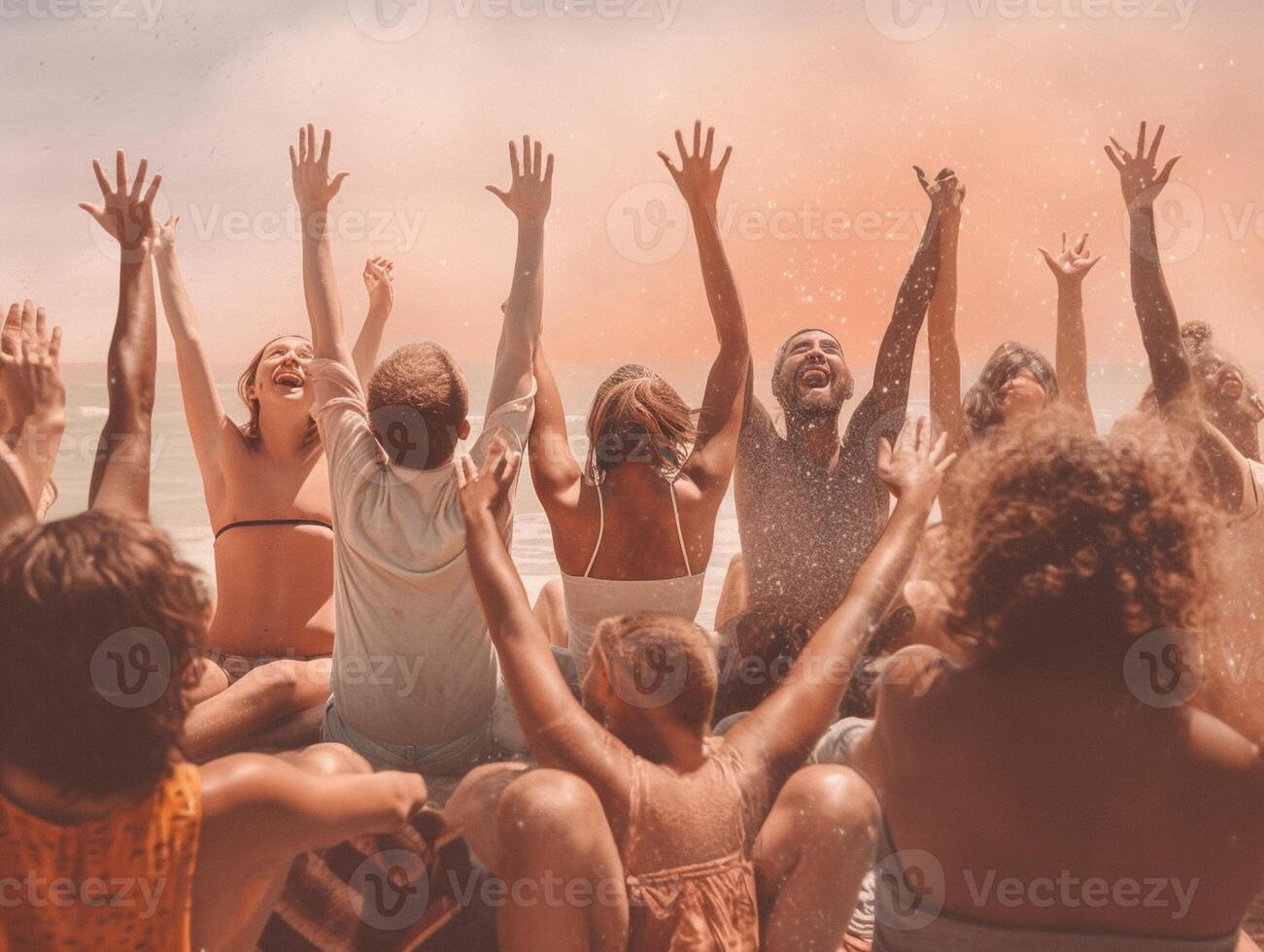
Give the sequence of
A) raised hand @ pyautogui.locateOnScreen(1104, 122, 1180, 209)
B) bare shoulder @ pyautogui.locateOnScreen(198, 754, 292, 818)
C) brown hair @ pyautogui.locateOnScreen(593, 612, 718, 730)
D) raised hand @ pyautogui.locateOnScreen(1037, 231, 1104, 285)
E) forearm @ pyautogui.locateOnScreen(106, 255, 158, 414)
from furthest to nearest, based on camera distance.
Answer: raised hand @ pyautogui.locateOnScreen(1037, 231, 1104, 285)
raised hand @ pyautogui.locateOnScreen(1104, 122, 1180, 209)
forearm @ pyautogui.locateOnScreen(106, 255, 158, 414)
brown hair @ pyautogui.locateOnScreen(593, 612, 718, 730)
bare shoulder @ pyautogui.locateOnScreen(198, 754, 292, 818)

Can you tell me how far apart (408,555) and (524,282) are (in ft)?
2.71

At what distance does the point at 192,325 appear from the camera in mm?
3406

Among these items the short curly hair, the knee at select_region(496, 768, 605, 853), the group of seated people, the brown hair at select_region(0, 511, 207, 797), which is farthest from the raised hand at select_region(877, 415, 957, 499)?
the brown hair at select_region(0, 511, 207, 797)

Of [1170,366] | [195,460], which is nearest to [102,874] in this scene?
[1170,366]

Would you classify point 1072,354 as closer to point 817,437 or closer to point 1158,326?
point 1158,326

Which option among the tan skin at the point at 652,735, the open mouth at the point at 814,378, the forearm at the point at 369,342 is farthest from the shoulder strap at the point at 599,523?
the forearm at the point at 369,342

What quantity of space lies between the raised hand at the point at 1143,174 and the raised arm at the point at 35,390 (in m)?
3.03

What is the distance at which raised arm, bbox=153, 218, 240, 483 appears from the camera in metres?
3.34

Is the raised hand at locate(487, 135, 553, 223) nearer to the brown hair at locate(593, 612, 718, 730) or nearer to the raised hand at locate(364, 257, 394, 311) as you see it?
the raised hand at locate(364, 257, 394, 311)

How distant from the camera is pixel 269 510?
3.58 metres

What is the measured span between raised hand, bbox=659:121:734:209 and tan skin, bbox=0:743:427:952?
2.13m

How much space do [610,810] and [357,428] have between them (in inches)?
48.8

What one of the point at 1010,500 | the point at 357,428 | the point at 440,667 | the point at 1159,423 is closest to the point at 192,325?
the point at 357,428

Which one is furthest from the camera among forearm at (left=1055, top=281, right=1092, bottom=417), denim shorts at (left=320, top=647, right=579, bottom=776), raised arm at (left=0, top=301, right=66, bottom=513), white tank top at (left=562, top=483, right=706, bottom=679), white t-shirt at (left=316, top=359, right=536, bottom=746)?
forearm at (left=1055, top=281, right=1092, bottom=417)
